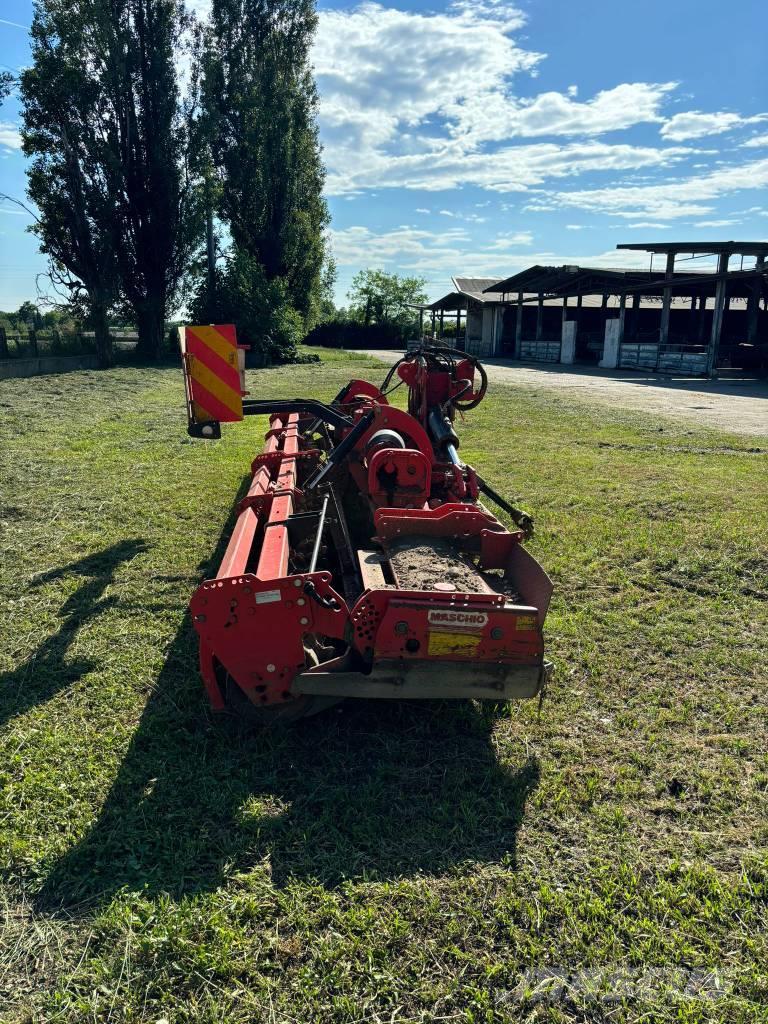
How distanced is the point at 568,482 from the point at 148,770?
5.66 metres

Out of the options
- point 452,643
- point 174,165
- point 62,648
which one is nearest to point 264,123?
point 174,165

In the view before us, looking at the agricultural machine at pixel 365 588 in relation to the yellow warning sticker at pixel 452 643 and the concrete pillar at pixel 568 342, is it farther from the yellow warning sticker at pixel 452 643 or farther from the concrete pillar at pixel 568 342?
the concrete pillar at pixel 568 342

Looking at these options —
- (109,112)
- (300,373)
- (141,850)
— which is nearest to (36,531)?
(141,850)

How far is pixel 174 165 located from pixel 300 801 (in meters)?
25.8

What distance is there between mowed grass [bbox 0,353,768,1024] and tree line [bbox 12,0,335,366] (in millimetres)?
21384

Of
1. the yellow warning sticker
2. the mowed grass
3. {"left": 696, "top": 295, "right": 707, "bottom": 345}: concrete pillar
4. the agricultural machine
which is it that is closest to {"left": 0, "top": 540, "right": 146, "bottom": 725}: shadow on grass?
the mowed grass

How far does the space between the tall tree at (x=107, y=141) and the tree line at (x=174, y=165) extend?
0.04 meters

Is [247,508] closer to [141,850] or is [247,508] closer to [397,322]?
[141,850]

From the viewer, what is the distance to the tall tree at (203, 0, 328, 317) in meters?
28.5

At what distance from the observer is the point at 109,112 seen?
2280cm

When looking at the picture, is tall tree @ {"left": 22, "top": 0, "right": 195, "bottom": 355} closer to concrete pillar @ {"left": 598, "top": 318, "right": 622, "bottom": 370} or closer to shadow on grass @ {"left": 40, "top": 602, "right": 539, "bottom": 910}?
concrete pillar @ {"left": 598, "top": 318, "right": 622, "bottom": 370}

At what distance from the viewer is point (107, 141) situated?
22516 mm

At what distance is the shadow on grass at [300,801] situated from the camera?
2256mm

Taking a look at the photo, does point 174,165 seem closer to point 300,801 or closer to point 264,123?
point 264,123
